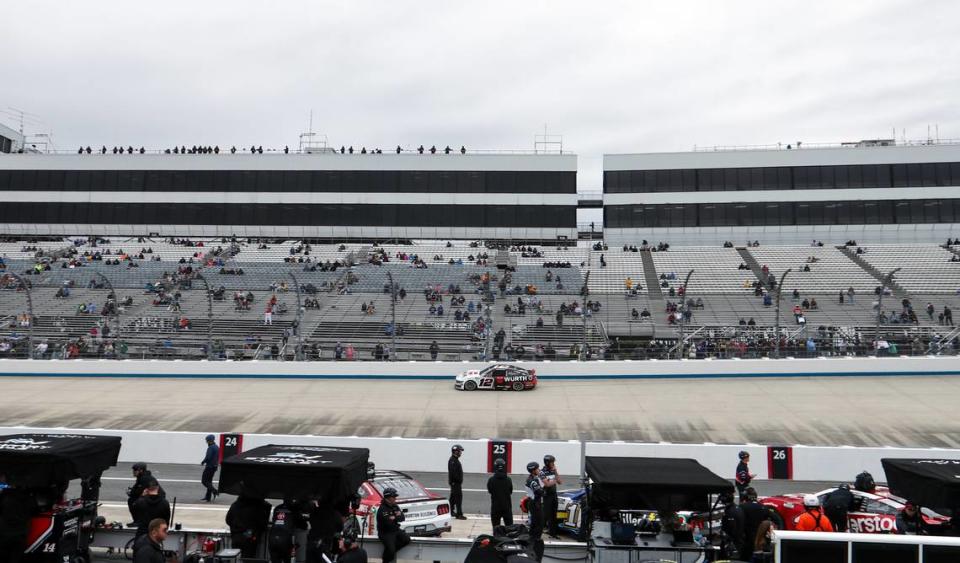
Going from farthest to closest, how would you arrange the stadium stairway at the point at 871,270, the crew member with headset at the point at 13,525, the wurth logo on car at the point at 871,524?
the stadium stairway at the point at 871,270 < the wurth logo on car at the point at 871,524 < the crew member with headset at the point at 13,525

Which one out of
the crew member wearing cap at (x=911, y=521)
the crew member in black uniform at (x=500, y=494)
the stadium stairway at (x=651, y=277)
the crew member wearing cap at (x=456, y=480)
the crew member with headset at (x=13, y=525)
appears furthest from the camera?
the stadium stairway at (x=651, y=277)

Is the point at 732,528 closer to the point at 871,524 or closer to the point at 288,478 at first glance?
the point at 871,524

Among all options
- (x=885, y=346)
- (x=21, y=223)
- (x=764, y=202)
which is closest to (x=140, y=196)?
(x=21, y=223)

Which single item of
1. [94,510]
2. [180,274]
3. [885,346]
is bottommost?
[94,510]

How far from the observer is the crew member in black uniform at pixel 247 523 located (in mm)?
9141

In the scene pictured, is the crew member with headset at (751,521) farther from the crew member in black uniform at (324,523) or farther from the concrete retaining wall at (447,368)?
the concrete retaining wall at (447,368)

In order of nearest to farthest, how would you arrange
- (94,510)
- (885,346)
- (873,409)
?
(94,510) → (873,409) → (885,346)

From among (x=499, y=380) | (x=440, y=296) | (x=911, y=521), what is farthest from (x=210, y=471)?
(x=440, y=296)

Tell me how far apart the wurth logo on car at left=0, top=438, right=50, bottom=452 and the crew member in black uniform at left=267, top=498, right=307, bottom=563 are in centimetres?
298

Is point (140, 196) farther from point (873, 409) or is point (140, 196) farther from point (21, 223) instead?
point (873, 409)

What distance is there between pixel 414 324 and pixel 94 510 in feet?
87.8

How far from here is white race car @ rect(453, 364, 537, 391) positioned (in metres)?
30.1

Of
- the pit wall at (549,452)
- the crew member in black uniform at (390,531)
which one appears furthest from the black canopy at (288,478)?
the pit wall at (549,452)

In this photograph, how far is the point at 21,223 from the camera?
5825 cm
